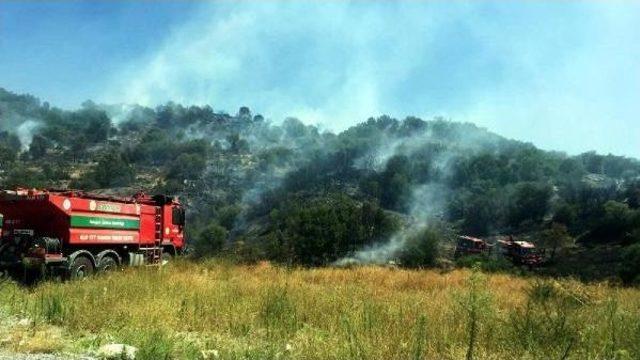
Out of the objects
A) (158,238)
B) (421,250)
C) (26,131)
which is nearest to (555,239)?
(421,250)

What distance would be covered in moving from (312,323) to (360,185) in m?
110

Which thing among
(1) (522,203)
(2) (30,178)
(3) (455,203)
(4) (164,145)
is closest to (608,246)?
(1) (522,203)

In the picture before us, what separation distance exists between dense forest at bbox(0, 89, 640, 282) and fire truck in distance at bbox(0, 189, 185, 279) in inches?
1170

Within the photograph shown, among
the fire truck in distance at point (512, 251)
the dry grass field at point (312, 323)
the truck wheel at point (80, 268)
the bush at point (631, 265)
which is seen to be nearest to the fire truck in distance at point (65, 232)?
the truck wheel at point (80, 268)

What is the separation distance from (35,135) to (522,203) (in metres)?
117

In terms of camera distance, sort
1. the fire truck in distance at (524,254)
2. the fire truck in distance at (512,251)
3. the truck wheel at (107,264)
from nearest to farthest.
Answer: the truck wheel at (107,264) < the fire truck in distance at (524,254) < the fire truck in distance at (512,251)

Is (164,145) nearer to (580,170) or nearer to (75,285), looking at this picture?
(580,170)

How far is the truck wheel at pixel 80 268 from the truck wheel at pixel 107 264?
44cm

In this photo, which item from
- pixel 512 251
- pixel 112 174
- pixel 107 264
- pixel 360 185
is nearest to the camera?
pixel 107 264

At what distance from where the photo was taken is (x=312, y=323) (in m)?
9.22

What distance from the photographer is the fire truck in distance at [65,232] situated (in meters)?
16.0

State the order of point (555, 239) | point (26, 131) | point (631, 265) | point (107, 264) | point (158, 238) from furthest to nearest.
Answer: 1. point (26, 131)
2. point (555, 239)
3. point (631, 265)
4. point (158, 238)
5. point (107, 264)

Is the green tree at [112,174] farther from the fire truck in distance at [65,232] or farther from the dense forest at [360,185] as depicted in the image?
the fire truck in distance at [65,232]

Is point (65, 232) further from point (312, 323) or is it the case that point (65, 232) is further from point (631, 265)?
point (631, 265)
